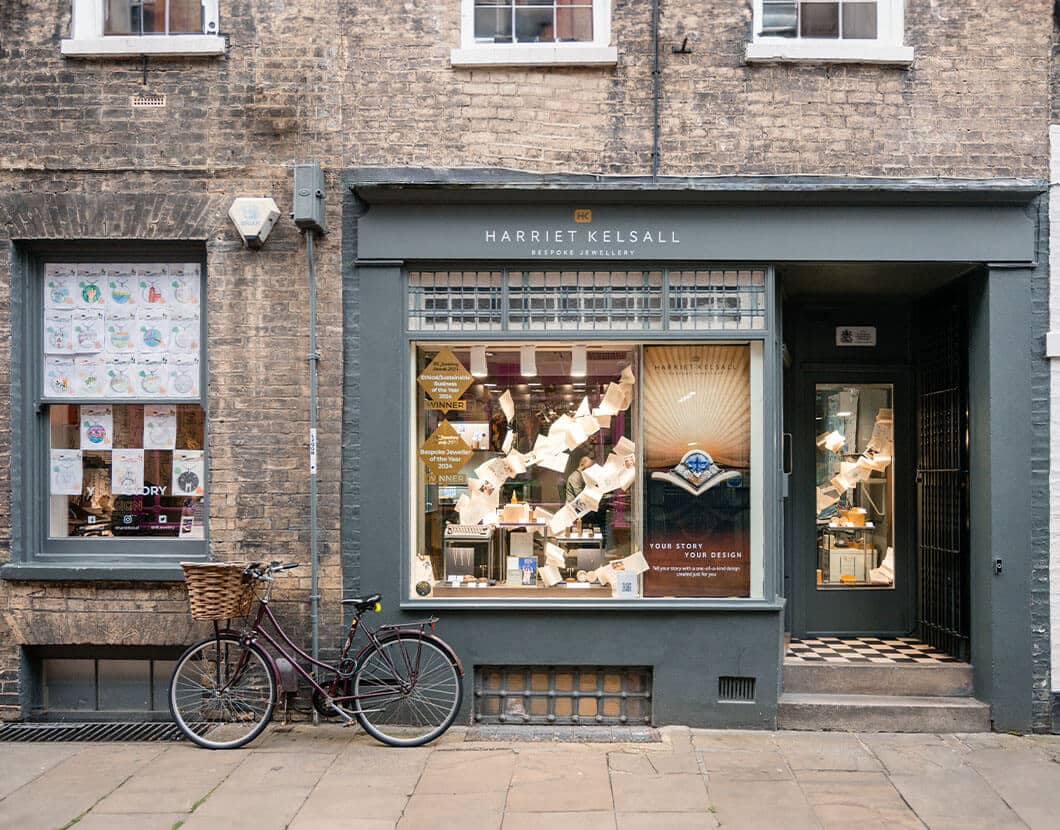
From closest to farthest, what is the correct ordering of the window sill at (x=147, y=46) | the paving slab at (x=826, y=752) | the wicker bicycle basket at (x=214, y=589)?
1. the paving slab at (x=826, y=752)
2. the wicker bicycle basket at (x=214, y=589)
3. the window sill at (x=147, y=46)

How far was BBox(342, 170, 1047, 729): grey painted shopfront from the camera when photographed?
6.84 meters

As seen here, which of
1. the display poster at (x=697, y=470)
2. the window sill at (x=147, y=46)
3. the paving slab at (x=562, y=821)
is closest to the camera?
the paving slab at (x=562, y=821)

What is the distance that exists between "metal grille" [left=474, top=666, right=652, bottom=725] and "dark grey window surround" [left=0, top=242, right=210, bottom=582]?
2408 millimetres

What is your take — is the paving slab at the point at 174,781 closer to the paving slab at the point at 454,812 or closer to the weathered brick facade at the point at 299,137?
the weathered brick facade at the point at 299,137

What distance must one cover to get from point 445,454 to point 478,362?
0.76 metres

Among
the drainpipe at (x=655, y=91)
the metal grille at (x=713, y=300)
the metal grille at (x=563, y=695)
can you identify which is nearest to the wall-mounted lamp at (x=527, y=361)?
the metal grille at (x=713, y=300)

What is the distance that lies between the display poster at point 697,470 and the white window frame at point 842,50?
7.12 ft

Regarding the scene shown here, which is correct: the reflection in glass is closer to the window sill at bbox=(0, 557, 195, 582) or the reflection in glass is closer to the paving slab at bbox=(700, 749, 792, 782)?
the paving slab at bbox=(700, 749, 792, 782)

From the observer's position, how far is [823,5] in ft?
23.4

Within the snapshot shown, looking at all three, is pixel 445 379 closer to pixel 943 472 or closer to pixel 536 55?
pixel 536 55

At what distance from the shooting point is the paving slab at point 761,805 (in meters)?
5.20

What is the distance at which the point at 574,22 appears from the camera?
7137 mm

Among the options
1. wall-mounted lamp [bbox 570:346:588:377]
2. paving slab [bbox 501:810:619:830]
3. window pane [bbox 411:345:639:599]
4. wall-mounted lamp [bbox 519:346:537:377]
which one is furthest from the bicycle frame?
wall-mounted lamp [bbox 570:346:588:377]

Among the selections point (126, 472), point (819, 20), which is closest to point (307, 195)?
point (126, 472)
